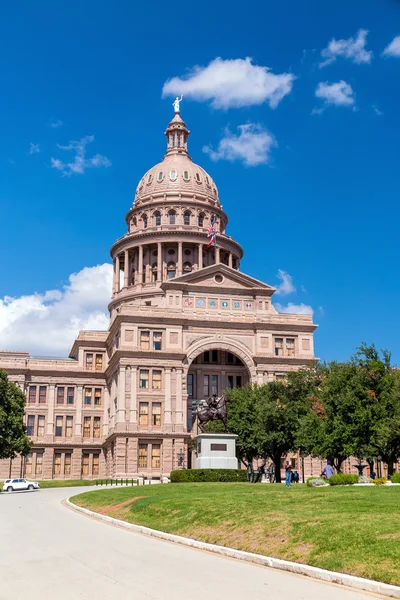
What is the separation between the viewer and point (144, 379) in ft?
268

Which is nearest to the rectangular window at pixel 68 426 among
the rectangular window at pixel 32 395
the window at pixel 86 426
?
the window at pixel 86 426

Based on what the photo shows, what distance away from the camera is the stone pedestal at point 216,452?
53844mm

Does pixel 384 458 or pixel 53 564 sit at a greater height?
pixel 384 458

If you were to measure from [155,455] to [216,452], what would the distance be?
26209 millimetres

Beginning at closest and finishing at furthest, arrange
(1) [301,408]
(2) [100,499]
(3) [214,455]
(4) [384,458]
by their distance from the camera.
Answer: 1. (2) [100,499]
2. (4) [384,458]
3. (3) [214,455]
4. (1) [301,408]

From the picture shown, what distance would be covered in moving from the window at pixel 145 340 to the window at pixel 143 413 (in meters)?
6.58

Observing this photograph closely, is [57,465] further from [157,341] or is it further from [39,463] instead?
[157,341]

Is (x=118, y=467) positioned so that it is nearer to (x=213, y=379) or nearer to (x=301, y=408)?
(x=213, y=379)

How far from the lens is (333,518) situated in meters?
19.8

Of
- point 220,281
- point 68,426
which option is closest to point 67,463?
point 68,426

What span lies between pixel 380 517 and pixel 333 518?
1.28 meters

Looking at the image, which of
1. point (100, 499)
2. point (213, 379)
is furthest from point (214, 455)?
point (213, 379)

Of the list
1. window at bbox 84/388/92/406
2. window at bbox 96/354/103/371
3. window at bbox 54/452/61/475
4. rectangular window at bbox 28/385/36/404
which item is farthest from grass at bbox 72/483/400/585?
window at bbox 96/354/103/371

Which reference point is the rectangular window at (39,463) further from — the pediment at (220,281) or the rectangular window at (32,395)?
the pediment at (220,281)
